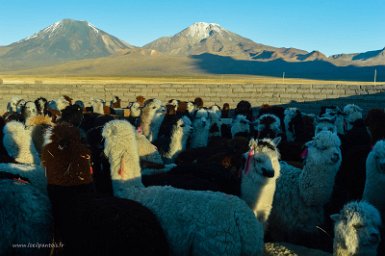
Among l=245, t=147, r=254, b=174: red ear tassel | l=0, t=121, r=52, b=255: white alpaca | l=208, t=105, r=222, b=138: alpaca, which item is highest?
l=245, t=147, r=254, b=174: red ear tassel

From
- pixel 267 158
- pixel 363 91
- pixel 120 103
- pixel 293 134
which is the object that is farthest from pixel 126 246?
pixel 120 103

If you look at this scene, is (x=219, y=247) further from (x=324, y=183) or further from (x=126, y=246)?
(x=324, y=183)

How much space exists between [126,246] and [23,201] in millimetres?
1155

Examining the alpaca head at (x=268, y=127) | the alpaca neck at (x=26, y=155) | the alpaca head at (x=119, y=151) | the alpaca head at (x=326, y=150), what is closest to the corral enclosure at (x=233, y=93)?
the alpaca head at (x=268, y=127)

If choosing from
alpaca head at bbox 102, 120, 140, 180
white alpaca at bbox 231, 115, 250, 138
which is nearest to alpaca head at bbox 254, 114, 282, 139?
white alpaca at bbox 231, 115, 250, 138

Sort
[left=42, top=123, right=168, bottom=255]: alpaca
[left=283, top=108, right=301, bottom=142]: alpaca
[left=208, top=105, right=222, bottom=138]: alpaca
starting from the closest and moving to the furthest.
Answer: [left=42, top=123, right=168, bottom=255]: alpaca, [left=283, top=108, right=301, bottom=142]: alpaca, [left=208, top=105, right=222, bottom=138]: alpaca

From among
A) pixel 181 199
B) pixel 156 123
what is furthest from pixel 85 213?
pixel 156 123

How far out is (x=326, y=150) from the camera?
5.41 meters

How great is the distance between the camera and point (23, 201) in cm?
423

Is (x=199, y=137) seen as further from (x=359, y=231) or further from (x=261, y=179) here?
(x=359, y=231)

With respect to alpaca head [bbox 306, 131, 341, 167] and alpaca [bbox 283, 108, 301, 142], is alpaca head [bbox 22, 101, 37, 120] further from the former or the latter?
alpaca head [bbox 306, 131, 341, 167]

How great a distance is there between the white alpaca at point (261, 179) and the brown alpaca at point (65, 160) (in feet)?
5.77

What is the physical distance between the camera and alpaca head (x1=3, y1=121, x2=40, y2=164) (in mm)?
6477

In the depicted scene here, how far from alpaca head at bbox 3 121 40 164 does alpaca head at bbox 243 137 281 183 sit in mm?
3101
